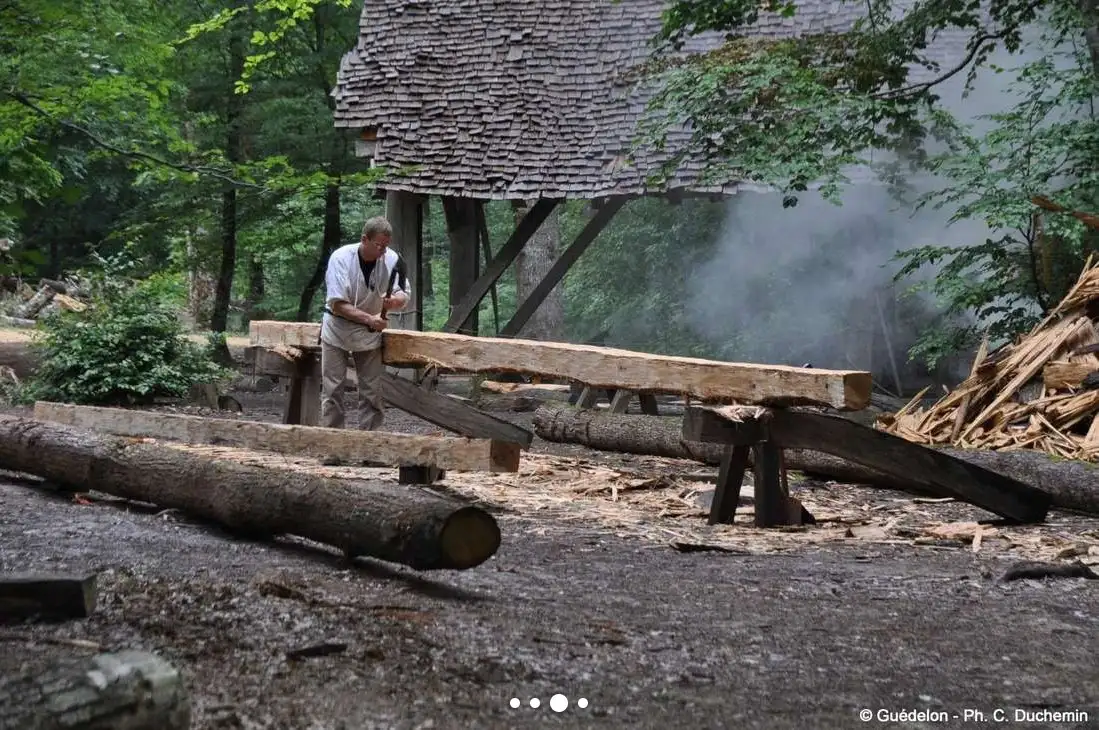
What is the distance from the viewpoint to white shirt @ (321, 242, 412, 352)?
9578mm

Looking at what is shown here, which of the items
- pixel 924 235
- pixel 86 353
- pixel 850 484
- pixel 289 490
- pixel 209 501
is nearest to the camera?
pixel 289 490

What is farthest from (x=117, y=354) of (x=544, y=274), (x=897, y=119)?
(x=544, y=274)

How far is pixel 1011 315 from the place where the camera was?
12203 mm

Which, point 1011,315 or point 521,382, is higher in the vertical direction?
point 1011,315

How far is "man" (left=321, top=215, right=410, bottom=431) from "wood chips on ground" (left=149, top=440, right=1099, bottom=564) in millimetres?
712

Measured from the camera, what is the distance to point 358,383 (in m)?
9.90

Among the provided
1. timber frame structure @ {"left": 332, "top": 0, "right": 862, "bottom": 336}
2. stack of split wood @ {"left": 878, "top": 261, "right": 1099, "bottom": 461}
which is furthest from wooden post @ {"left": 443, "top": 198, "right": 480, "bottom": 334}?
stack of split wood @ {"left": 878, "top": 261, "right": 1099, "bottom": 461}

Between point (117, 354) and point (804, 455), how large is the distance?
341 inches

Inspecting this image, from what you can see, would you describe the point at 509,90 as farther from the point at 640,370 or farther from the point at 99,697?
the point at 99,697

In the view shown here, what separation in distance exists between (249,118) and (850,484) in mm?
14111

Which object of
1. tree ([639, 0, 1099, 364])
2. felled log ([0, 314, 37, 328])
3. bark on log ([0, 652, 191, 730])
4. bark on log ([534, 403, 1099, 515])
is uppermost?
tree ([639, 0, 1099, 364])

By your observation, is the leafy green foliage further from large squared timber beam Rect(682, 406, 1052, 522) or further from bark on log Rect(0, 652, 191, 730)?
bark on log Rect(0, 652, 191, 730)

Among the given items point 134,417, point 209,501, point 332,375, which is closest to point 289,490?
point 209,501

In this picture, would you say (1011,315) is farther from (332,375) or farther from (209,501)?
(209,501)
